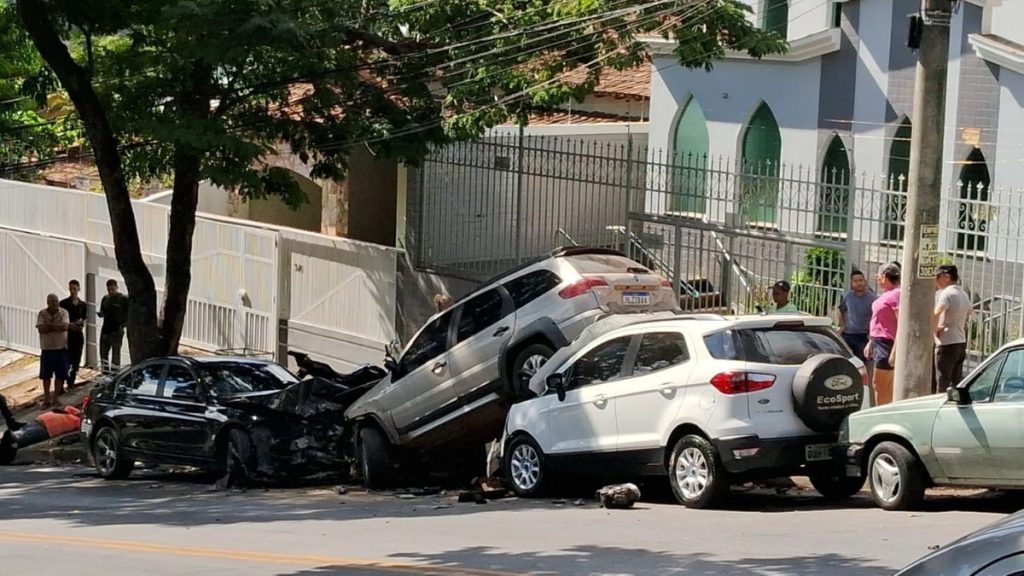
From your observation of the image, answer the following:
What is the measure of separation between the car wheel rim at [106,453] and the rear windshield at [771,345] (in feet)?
29.5

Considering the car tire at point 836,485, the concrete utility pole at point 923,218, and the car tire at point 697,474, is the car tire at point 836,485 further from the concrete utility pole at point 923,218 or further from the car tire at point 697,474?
the concrete utility pole at point 923,218

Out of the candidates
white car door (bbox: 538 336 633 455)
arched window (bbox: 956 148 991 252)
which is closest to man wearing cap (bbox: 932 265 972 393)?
arched window (bbox: 956 148 991 252)

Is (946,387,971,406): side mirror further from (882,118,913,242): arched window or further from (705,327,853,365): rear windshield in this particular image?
(882,118,913,242): arched window

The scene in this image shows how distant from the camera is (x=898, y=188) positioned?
19.5 meters

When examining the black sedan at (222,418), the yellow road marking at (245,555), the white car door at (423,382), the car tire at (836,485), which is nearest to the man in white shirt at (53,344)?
the black sedan at (222,418)

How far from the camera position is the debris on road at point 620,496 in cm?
1366

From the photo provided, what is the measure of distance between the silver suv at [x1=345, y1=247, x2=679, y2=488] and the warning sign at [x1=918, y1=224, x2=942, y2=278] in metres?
2.69

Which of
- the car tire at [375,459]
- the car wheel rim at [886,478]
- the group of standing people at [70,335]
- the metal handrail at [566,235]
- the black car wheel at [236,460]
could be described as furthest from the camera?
the group of standing people at [70,335]

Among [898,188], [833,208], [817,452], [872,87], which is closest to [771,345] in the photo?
[817,452]

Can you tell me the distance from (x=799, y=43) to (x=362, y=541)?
43.0 ft

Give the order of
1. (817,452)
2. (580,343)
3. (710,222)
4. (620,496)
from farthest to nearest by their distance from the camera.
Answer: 1. (710,222)
2. (580,343)
3. (620,496)
4. (817,452)

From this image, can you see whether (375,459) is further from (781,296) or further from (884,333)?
(884,333)

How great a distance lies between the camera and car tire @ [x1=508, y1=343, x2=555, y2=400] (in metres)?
15.4

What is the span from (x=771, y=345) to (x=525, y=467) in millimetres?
3032
